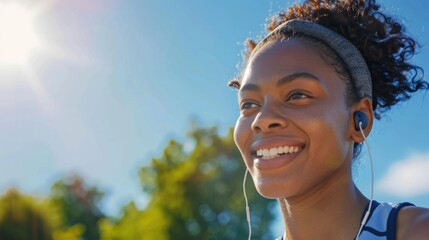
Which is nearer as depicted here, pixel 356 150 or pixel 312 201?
pixel 312 201

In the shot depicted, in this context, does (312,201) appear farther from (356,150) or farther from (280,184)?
(356,150)

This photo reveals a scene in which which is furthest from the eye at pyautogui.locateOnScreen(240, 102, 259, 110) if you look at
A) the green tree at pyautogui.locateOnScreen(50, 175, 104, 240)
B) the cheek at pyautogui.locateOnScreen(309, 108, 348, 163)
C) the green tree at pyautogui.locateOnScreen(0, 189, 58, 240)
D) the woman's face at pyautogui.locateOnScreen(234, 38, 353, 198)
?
the green tree at pyautogui.locateOnScreen(50, 175, 104, 240)

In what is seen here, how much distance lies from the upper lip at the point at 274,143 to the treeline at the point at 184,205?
22600mm

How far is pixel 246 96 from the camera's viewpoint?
10.2 feet

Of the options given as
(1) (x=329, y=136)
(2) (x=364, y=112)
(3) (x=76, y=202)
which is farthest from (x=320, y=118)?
(3) (x=76, y=202)

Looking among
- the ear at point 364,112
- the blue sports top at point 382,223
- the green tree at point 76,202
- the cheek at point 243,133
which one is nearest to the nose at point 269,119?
the cheek at point 243,133

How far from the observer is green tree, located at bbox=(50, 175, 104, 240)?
144ft

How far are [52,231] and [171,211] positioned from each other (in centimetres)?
532

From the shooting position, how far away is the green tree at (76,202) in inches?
1732

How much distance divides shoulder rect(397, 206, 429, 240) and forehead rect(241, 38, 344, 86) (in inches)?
26.5

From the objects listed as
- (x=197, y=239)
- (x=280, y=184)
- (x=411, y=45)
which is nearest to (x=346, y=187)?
(x=280, y=184)

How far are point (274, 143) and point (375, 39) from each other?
2.72 ft

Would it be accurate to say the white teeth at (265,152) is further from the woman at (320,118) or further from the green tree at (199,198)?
the green tree at (199,198)

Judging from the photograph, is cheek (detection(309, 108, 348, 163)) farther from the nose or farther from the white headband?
the white headband
